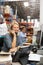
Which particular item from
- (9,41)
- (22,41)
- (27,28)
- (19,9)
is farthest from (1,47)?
(19,9)

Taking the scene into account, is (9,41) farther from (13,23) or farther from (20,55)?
(20,55)

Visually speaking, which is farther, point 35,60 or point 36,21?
point 36,21

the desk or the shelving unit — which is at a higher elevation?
the shelving unit

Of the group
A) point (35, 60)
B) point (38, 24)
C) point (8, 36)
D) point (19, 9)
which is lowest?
point (35, 60)

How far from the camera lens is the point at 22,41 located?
9.25 ft

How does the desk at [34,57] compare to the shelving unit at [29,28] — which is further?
the shelving unit at [29,28]

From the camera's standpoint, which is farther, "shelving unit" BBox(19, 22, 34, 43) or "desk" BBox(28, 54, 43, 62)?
"shelving unit" BBox(19, 22, 34, 43)

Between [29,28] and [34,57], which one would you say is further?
[29,28]

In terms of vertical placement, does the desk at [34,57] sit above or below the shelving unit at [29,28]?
below

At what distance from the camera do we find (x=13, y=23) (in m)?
2.85

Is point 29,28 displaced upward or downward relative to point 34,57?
upward

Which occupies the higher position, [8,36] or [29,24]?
[29,24]

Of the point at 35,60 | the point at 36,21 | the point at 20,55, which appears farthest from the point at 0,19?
the point at 35,60

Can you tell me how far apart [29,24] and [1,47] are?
62 centimetres
